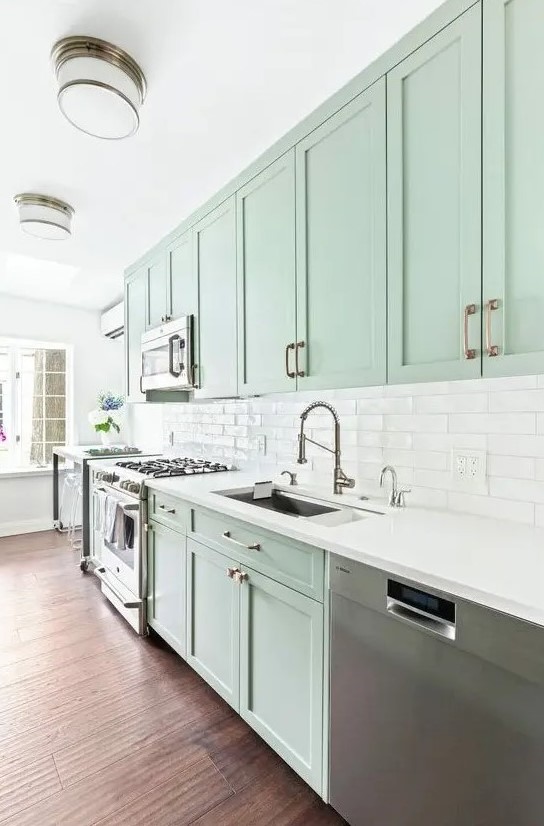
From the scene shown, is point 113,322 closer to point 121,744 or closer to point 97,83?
point 97,83

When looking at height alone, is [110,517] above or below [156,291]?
below

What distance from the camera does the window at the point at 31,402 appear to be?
4547mm

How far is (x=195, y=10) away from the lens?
1249mm

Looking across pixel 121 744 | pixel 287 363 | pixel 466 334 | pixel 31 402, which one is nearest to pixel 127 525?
pixel 121 744

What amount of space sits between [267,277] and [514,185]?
107 cm

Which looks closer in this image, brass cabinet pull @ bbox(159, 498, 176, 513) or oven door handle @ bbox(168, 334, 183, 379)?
brass cabinet pull @ bbox(159, 498, 176, 513)

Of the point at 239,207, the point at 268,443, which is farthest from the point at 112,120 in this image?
the point at 268,443

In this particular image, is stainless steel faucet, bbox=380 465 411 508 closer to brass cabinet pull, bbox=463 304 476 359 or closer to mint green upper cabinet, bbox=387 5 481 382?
mint green upper cabinet, bbox=387 5 481 382

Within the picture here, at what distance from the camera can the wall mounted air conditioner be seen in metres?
4.41

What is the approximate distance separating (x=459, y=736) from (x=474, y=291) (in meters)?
1.08

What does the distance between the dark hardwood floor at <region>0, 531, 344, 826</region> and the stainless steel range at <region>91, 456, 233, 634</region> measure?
0.72 ft

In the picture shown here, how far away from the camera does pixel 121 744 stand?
168 cm

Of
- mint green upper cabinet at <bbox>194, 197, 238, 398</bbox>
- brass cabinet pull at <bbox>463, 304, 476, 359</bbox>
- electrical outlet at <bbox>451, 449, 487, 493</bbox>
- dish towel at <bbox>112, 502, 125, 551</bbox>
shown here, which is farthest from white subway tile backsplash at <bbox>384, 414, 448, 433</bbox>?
dish towel at <bbox>112, 502, 125, 551</bbox>

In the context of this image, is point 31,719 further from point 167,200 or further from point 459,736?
point 167,200
